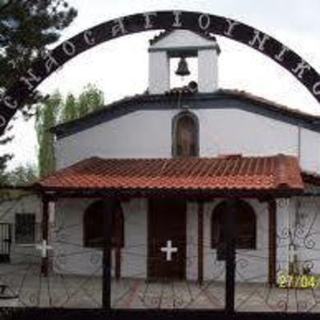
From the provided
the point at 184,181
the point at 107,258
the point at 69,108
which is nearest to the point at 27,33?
the point at 184,181

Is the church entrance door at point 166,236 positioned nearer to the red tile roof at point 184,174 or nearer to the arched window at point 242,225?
the arched window at point 242,225

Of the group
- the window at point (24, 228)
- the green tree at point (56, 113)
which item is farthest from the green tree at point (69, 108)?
the window at point (24, 228)

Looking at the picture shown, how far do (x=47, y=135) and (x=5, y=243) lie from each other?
16763 mm

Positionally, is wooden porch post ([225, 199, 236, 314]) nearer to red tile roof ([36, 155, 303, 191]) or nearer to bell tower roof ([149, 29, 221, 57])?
red tile roof ([36, 155, 303, 191])

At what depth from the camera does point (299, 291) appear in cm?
2064

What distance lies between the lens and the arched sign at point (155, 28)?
11.0 metres

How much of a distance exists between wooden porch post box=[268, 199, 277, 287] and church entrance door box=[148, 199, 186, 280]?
8.66ft

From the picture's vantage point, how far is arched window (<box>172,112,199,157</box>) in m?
25.0

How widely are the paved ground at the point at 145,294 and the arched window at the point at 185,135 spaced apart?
4193mm

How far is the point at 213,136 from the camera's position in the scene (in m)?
24.8

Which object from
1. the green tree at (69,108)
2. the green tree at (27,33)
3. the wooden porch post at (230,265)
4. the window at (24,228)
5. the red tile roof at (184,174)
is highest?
the green tree at (69,108)

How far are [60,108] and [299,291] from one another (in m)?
25.3

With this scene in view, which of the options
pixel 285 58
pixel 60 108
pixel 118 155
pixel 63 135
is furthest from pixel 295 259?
pixel 60 108

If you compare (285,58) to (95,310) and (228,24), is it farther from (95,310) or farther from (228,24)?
(95,310)
